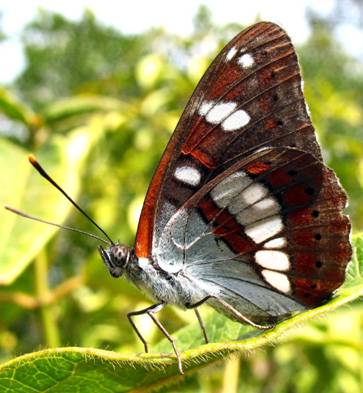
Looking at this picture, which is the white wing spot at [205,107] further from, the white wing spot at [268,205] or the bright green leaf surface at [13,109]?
the bright green leaf surface at [13,109]

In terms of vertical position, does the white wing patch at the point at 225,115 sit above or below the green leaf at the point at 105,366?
above

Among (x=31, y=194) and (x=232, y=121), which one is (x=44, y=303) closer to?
(x=31, y=194)

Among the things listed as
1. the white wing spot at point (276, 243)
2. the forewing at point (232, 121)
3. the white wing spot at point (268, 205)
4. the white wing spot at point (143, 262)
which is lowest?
the white wing spot at point (143, 262)

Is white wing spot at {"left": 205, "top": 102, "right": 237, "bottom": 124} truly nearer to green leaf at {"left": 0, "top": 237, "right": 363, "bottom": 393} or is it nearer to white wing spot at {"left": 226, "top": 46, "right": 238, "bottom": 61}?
white wing spot at {"left": 226, "top": 46, "right": 238, "bottom": 61}

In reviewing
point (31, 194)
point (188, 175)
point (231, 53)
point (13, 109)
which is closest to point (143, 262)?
point (188, 175)

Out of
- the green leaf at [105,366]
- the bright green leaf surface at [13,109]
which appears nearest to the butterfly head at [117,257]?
the green leaf at [105,366]

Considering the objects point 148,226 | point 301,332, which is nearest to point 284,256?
point 148,226

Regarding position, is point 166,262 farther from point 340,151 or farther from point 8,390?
point 340,151
